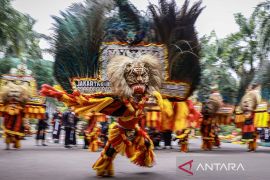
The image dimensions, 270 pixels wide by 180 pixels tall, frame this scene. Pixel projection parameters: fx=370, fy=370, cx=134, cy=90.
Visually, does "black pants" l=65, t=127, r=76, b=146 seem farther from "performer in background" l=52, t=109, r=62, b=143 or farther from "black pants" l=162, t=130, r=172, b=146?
"black pants" l=162, t=130, r=172, b=146

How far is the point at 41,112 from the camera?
1020 centimetres

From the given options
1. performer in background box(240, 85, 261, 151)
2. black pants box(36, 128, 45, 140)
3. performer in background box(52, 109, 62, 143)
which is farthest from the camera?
performer in background box(52, 109, 62, 143)

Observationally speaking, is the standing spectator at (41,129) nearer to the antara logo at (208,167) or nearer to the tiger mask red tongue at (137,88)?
the antara logo at (208,167)

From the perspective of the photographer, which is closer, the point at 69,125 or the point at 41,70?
the point at 69,125

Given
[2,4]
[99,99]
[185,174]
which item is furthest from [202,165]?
[2,4]

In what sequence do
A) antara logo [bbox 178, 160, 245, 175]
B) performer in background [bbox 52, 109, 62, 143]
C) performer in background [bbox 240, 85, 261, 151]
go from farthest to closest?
1. performer in background [bbox 52, 109, 62, 143]
2. performer in background [bbox 240, 85, 261, 151]
3. antara logo [bbox 178, 160, 245, 175]

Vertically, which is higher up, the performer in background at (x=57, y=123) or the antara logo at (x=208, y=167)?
the performer in background at (x=57, y=123)

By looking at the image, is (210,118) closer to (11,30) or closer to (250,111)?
(250,111)

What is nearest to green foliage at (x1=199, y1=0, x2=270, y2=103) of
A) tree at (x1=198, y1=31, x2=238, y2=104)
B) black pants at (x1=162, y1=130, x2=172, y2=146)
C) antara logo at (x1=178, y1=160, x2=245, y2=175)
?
tree at (x1=198, y1=31, x2=238, y2=104)

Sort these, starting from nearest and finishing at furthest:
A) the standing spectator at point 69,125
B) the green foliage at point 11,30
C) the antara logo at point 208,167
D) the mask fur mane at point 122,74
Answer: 1. the mask fur mane at point 122,74
2. the antara logo at point 208,167
3. the standing spectator at point 69,125
4. the green foliage at point 11,30

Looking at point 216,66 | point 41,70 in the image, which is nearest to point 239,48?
Result: point 216,66

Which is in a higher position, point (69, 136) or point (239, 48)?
point (239, 48)

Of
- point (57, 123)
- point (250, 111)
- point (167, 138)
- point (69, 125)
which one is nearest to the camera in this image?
point (250, 111)

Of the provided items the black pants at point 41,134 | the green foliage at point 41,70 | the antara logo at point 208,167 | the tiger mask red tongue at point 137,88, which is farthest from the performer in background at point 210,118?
the green foliage at point 41,70
